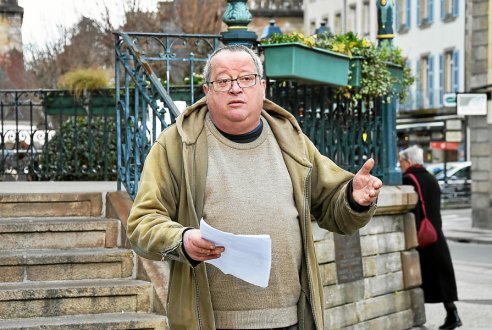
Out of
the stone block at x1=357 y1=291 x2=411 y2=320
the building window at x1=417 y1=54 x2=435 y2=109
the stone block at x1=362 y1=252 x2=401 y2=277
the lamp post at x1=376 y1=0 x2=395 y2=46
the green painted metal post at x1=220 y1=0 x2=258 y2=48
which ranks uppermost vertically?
the building window at x1=417 y1=54 x2=435 y2=109

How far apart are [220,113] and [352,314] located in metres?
5.75

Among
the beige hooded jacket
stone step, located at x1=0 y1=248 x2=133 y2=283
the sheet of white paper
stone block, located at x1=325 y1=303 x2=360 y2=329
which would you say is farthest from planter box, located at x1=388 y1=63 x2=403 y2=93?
the sheet of white paper

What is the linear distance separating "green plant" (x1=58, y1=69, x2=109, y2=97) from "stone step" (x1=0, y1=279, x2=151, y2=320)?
5.43m

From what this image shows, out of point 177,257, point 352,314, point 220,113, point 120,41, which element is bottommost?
point 352,314

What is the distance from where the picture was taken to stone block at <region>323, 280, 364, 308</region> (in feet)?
33.1

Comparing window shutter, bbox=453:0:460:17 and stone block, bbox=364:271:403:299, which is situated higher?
window shutter, bbox=453:0:460:17

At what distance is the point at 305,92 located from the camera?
10.4 metres

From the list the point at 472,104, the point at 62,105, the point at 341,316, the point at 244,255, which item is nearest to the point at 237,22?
the point at 341,316

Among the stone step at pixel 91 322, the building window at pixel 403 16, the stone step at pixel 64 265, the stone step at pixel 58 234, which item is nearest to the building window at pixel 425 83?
the building window at pixel 403 16

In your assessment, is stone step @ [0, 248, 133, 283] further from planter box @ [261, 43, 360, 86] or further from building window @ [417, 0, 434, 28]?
building window @ [417, 0, 434, 28]

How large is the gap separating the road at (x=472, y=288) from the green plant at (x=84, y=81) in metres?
4.00

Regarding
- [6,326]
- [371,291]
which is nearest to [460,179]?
[371,291]

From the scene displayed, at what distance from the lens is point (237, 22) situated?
9102 millimetres

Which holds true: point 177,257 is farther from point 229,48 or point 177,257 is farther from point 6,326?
point 6,326
